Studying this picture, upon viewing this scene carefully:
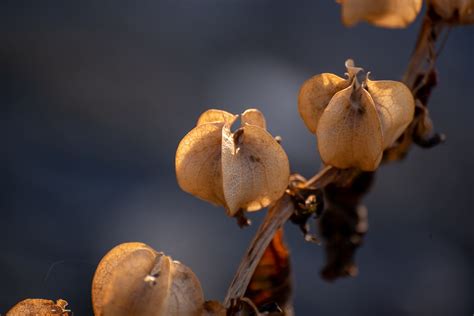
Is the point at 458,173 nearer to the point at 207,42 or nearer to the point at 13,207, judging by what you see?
the point at 207,42

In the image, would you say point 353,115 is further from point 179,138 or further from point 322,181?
point 179,138

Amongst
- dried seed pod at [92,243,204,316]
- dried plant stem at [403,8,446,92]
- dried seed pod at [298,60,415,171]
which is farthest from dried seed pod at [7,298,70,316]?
dried plant stem at [403,8,446,92]

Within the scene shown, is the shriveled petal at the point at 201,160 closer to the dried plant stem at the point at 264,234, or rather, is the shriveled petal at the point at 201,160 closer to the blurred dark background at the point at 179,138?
the dried plant stem at the point at 264,234

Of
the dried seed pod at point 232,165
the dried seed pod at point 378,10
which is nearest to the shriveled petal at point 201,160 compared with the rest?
the dried seed pod at point 232,165

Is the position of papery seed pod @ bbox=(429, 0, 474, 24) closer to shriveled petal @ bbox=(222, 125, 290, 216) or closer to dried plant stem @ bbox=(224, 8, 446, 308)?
dried plant stem @ bbox=(224, 8, 446, 308)

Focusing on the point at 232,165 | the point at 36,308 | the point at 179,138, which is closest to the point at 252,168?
the point at 232,165

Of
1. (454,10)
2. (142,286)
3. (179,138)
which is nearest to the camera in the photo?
(142,286)

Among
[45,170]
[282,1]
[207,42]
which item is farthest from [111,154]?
[282,1]
